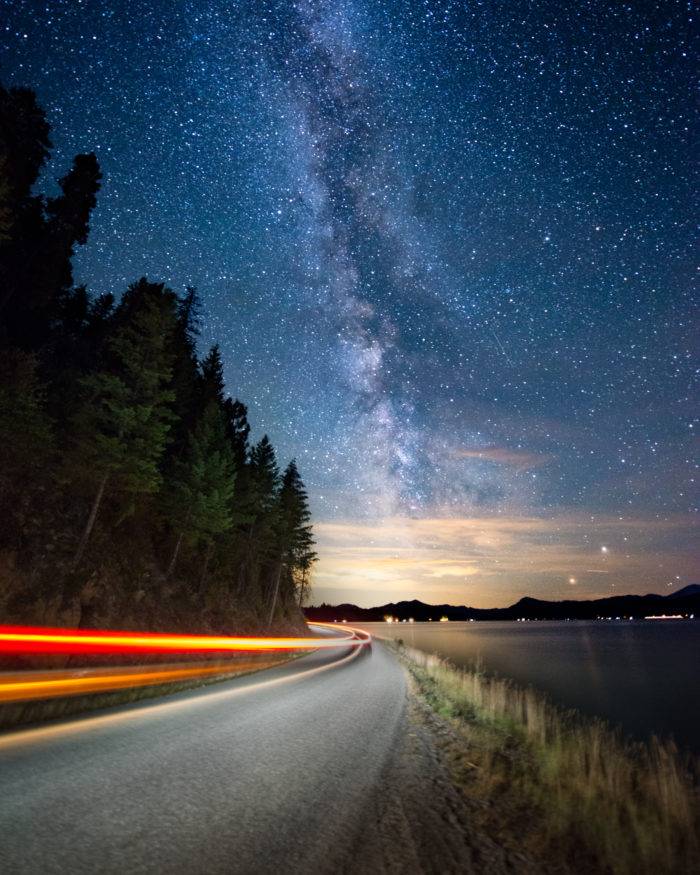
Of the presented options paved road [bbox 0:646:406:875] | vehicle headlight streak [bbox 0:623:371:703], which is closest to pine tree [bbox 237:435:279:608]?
vehicle headlight streak [bbox 0:623:371:703]

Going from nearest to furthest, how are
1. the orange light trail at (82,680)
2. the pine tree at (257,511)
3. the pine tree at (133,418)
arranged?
1. the orange light trail at (82,680)
2. the pine tree at (133,418)
3. the pine tree at (257,511)

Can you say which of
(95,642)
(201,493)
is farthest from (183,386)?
(95,642)

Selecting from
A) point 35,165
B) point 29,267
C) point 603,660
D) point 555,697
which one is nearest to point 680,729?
point 555,697

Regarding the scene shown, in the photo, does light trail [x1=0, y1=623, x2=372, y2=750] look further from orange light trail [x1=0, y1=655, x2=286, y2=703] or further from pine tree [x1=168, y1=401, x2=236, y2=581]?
pine tree [x1=168, y1=401, x2=236, y2=581]

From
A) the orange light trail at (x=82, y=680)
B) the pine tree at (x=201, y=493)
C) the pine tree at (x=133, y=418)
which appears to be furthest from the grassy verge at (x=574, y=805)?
the pine tree at (x=201, y=493)

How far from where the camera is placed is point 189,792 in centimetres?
520

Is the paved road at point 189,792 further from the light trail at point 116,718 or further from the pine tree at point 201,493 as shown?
the pine tree at point 201,493

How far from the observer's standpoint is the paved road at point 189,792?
3822 mm

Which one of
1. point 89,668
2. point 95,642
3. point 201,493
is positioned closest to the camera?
point 89,668

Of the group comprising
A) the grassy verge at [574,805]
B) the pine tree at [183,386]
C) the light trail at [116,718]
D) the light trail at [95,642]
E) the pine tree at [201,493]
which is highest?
the pine tree at [183,386]

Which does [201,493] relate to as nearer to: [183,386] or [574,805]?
[183,386]

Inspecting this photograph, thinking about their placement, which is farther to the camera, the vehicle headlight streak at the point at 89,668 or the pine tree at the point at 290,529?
the pine tree at the point at 290,529

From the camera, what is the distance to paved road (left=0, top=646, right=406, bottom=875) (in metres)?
3.82

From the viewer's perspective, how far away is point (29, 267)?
3397 centimetres
